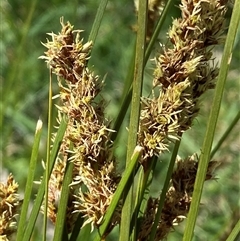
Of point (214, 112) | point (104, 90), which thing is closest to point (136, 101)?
point (214, 112)

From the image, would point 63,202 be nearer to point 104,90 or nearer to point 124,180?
point 124,180

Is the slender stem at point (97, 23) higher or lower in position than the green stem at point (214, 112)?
higher

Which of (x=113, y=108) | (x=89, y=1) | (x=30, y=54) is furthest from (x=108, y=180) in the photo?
(x=89, y=1)

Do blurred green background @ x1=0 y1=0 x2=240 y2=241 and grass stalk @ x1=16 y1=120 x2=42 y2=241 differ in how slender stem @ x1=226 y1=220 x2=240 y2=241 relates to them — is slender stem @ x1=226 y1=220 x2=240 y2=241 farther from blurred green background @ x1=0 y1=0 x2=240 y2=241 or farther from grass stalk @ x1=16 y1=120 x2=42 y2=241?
blurred green background @ x1=0 y1=0 x2=240 y2=241

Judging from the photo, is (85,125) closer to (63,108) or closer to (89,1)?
(63,108)

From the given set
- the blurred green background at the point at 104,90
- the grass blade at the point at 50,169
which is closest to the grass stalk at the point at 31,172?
the grass blade at the point at 50,169

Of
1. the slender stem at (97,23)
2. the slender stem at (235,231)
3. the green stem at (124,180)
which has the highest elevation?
the slender stem at (97,23)

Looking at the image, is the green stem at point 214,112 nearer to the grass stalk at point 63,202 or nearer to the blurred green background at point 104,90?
the grass stalk at point 63,202

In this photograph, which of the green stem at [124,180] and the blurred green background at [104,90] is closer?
the green stem at [124,180]

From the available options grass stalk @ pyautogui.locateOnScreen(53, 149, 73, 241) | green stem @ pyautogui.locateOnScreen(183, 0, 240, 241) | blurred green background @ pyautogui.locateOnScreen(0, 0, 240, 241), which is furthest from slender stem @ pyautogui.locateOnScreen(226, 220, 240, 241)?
blurred green background @ pyautogui.locateOnScreen(0, 0, 240, 241)
